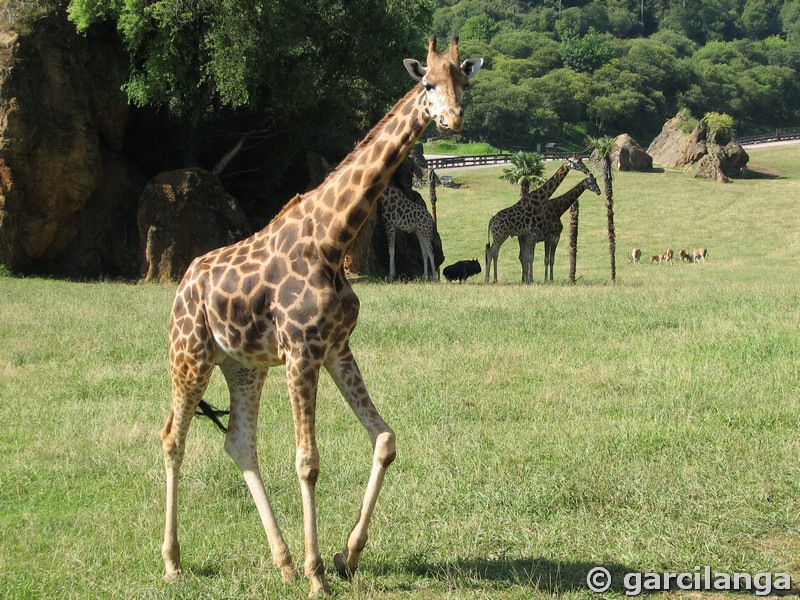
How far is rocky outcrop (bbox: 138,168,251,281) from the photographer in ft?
81.9

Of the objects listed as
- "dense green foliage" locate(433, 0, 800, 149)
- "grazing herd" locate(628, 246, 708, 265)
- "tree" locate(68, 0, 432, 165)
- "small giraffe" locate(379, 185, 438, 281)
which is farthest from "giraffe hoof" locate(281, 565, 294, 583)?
"dense green foliage" locate(433, 0, 800, 149)

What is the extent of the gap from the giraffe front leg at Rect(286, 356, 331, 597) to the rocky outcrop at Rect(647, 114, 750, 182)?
64.3 meters

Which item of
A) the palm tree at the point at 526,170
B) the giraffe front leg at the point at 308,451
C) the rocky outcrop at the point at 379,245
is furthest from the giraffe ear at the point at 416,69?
the palm tree at the point at 526,170

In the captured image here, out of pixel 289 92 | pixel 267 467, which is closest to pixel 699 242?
pixel 289 92

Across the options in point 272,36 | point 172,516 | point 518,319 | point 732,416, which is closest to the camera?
point 172,516

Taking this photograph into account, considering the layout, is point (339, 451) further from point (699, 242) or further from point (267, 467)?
point (699, 242)

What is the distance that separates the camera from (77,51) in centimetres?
2548

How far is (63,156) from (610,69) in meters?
100

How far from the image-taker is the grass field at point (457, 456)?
677 centimetres

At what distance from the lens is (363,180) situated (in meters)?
6.54

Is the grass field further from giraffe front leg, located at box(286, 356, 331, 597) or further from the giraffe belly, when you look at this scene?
the giraffe belly

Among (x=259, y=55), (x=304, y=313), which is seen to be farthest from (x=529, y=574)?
(x=259, y=55)

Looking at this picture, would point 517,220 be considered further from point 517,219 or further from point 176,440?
point 176,440

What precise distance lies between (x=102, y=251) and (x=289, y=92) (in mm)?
7205
